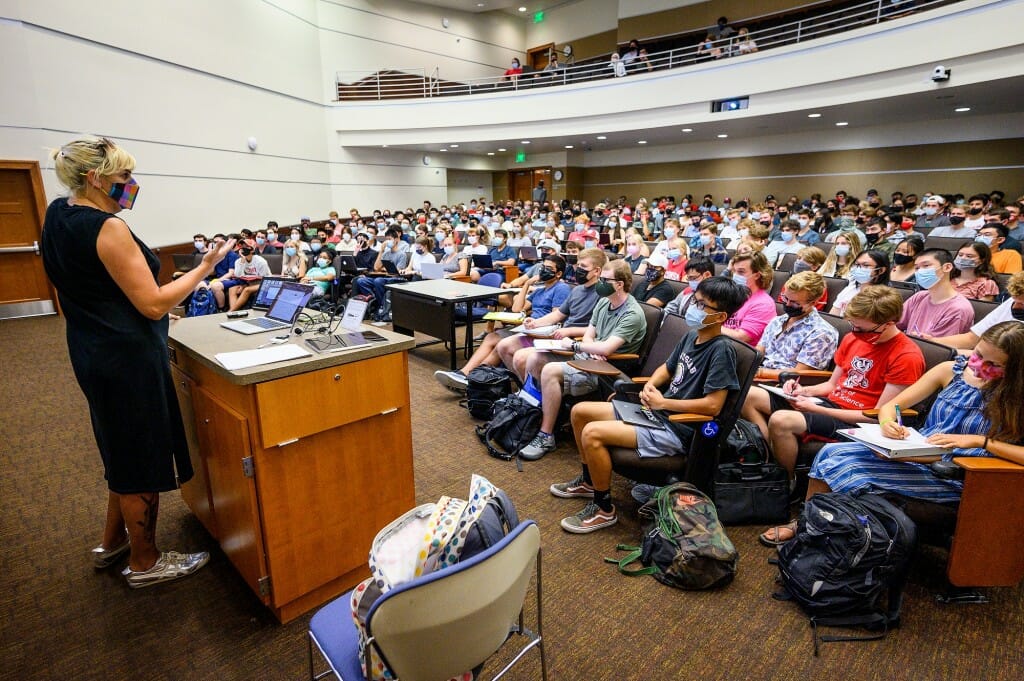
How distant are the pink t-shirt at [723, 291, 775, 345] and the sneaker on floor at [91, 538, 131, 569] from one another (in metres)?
3.78

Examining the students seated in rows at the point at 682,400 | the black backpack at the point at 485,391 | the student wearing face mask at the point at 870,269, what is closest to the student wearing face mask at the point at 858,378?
the students seated in rows at the point at 682,400

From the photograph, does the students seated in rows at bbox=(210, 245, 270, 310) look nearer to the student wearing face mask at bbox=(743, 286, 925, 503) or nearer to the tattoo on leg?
the tattoo on leg

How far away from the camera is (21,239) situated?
25.6 ft

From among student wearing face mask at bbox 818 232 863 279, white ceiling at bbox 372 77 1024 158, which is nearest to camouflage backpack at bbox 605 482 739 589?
student wearing face mask at bbox 818 232 863 279

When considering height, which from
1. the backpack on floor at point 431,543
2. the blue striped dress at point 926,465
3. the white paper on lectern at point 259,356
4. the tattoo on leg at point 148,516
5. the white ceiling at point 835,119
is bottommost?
the tattoo on leg at point 148,516

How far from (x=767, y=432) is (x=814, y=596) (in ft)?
3.18

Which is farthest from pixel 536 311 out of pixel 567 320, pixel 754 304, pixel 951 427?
pixel 951 427

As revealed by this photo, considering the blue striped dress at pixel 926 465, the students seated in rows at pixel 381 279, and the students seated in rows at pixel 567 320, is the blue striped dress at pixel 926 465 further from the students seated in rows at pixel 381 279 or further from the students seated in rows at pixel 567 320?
the students seated in rows at pixel 381 279

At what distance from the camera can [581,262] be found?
4.04 meters

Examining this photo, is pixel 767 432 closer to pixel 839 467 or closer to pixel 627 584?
pixel 839 467

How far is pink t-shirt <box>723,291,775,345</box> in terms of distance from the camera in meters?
3.65

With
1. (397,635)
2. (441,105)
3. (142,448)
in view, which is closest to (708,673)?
(397,635)

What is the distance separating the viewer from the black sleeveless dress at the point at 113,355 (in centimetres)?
186

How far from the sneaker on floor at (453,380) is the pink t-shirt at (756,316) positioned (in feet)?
7.13
